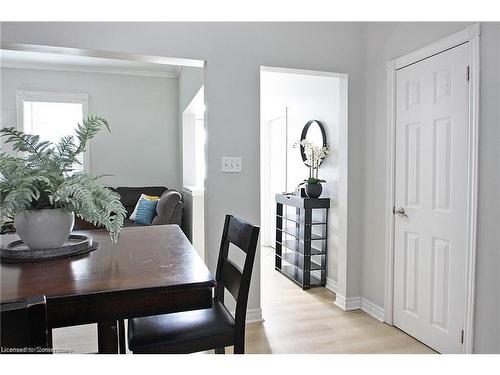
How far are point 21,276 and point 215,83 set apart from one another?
184cm

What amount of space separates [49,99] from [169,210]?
2680mm

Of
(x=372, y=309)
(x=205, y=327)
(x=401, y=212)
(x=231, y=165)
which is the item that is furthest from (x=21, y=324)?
(x=372, y=309)

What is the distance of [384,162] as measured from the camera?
2.63 metres

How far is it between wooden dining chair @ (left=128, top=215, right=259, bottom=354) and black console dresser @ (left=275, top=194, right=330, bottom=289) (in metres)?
1.92

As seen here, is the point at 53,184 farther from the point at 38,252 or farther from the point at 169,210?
the point at 169,210

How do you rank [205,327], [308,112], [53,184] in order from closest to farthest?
[53,184]
[205,327]
[308,112]

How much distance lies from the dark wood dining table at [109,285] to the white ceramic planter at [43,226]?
8 cm

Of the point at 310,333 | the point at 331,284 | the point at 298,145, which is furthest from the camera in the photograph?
the point at 298,145

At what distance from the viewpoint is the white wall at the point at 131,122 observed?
5211 mm

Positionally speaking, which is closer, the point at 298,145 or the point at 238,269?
the point at 238,269

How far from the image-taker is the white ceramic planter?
1214 millimetres

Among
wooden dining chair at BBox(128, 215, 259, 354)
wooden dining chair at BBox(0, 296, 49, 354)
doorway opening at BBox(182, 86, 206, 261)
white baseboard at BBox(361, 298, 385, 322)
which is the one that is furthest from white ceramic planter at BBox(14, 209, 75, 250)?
doorway opening at BBox(182, 86, 206, 261)
